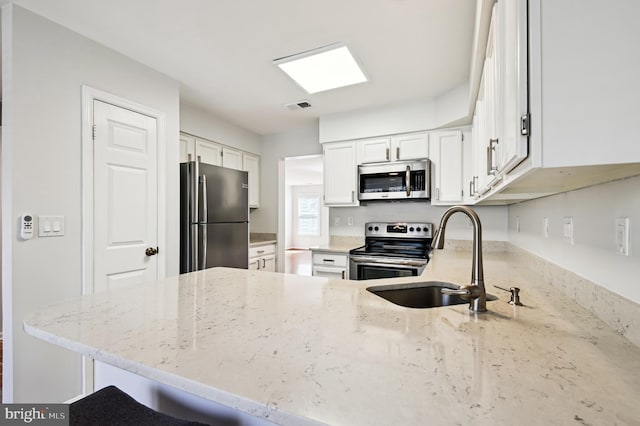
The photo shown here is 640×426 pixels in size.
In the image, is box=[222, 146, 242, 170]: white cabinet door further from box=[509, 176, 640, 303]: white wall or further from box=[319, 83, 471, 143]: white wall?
box=[509, 176, 640, 303]: white wall

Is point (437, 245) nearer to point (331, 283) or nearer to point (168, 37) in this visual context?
point (331, 283)

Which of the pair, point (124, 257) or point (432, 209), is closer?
point (124, 257)

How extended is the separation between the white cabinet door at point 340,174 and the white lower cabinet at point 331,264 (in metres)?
0.65

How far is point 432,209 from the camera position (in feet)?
10.9

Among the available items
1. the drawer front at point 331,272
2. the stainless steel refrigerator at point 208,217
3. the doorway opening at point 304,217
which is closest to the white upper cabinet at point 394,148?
the drawer front at point 331,272

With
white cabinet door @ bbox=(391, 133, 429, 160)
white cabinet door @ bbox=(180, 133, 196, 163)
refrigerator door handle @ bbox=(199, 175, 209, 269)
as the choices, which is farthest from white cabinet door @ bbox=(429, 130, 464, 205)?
white cabinet door @ bbox=(180, 133, 196, 163)

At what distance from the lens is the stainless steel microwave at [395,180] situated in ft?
9.90

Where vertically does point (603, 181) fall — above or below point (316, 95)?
below

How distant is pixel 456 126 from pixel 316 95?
57.1 inches

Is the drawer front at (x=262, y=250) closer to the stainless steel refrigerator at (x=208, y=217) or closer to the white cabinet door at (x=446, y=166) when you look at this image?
the stainless steel refrigerator at (x=208, y=217)

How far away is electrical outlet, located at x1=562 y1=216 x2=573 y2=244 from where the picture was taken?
48.0 inches

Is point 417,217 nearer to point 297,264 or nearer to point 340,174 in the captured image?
point 340,174

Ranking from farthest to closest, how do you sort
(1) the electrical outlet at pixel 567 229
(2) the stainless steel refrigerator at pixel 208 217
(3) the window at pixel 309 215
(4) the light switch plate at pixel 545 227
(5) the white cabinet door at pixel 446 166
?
1. (3) the window at pixel 309 215
2. (5) the white cabinet door at pixel 446 166
3. (2) the stainless steel refrigerator at pixel 208 217
4. (4) the light switch plate at pixel 545 227
5. (1) the electrical outlet at pixel 567 229

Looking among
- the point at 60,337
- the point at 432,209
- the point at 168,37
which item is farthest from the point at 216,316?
the point at 432,209
